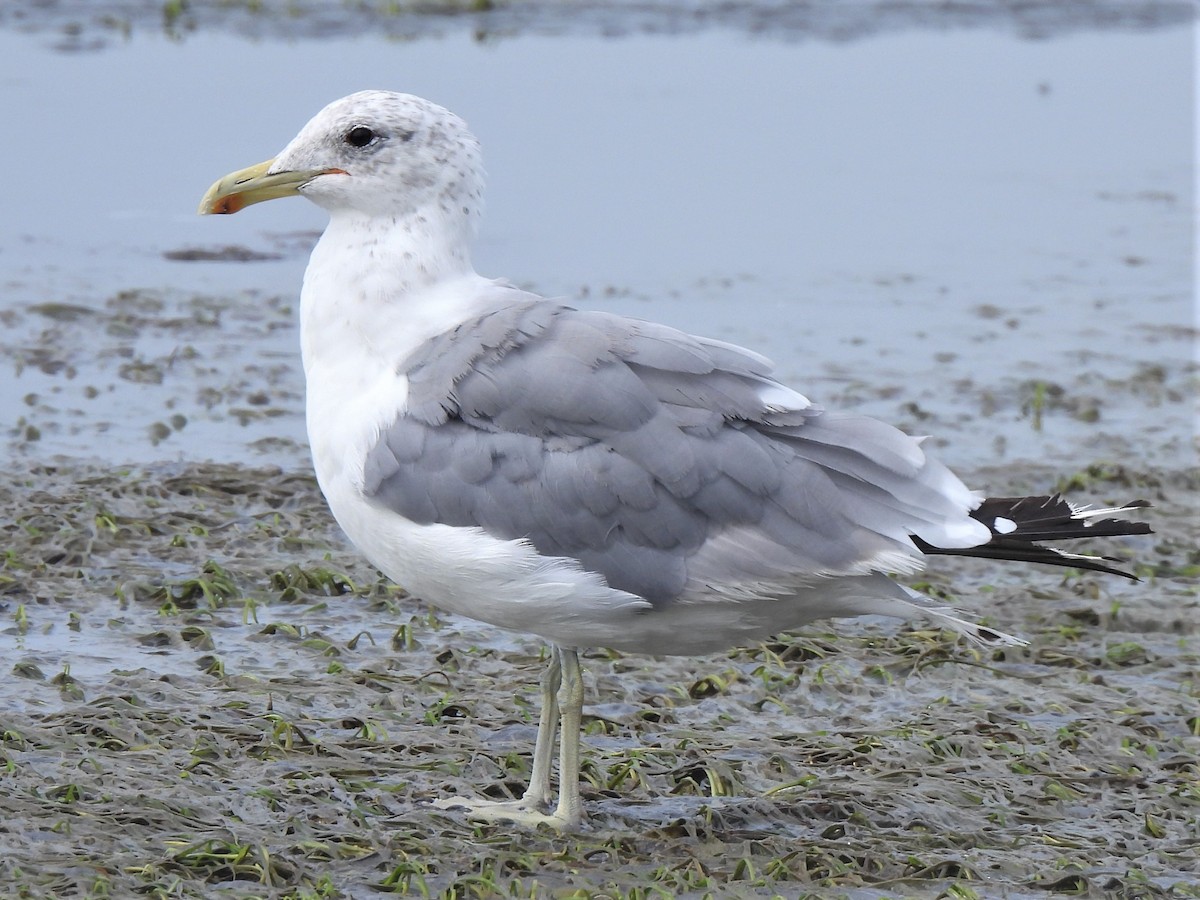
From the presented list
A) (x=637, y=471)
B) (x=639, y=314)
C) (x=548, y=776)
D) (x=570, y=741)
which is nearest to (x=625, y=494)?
(x=637, y=471)

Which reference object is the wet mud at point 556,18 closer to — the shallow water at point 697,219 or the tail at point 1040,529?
the shallow water at point 697,219

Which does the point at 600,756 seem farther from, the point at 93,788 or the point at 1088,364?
the point at 1088,364

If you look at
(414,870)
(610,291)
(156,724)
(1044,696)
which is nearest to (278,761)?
(156,724)

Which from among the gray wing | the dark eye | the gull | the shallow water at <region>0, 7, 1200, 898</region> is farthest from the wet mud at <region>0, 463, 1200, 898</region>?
the dark eye

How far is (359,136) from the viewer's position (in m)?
5.24

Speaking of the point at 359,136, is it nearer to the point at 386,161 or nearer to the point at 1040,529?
the point at 386,161

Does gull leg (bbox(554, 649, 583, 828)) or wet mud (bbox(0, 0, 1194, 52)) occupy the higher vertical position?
wet mud (bbox(0, 0, 1194, 52))

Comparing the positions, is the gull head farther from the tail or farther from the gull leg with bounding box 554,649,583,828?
the tail

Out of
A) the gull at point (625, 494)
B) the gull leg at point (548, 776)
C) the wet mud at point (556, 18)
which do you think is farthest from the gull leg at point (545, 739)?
the wet mud at point (556, 18)

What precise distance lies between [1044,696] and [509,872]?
7.15 ft

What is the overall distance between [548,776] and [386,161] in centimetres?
172

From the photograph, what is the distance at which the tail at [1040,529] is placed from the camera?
15.6ft

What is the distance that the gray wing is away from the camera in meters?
4.83

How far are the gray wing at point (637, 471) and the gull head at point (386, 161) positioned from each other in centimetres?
53
